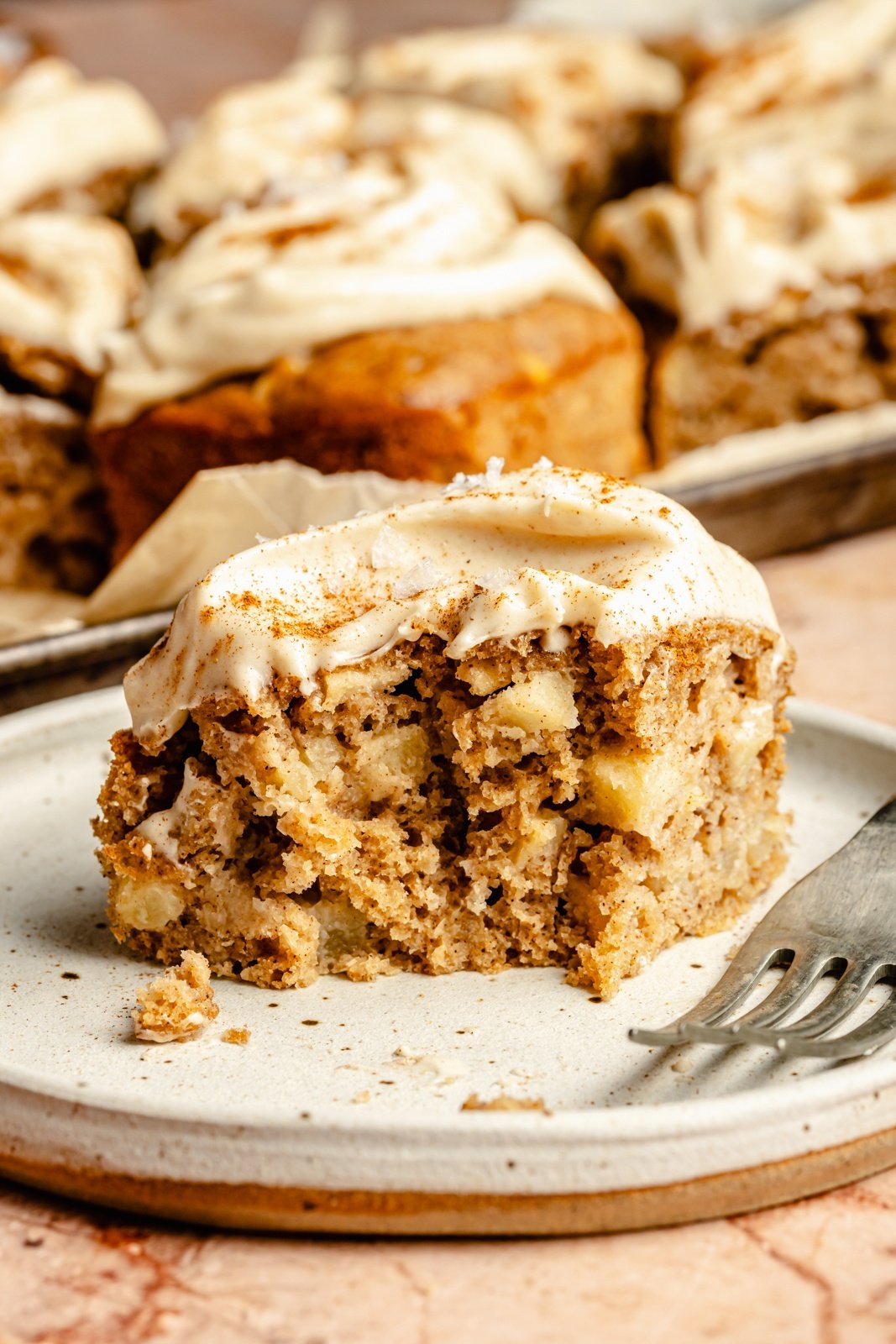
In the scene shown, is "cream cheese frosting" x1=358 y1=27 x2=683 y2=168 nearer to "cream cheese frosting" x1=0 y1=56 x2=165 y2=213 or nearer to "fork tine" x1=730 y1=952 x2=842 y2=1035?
"cream cheese frosting" x1=0 y1=56 x2=165 y2=213

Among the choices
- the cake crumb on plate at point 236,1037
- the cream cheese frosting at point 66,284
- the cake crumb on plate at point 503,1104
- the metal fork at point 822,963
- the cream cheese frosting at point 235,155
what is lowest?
the metal fork at point 822,963

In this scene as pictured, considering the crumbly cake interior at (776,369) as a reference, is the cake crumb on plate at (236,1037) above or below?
above

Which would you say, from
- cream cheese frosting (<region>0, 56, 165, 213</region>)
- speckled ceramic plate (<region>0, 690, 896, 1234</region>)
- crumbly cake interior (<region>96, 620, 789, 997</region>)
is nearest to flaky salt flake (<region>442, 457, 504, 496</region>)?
crumbly cake interior (<region>96, 620, 789, 997</region>)

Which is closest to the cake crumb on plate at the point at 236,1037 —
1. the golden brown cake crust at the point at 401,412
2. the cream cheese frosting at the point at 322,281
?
the golden brown cake crust at the point at 401,412

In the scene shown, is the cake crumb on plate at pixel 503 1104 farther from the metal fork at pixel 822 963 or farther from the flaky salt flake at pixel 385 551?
the flaky salt flake at pixel 385 551

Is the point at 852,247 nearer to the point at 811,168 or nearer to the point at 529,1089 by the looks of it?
the point at 811,168

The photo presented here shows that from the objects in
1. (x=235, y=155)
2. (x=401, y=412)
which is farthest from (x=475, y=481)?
(x=235, y=155)
